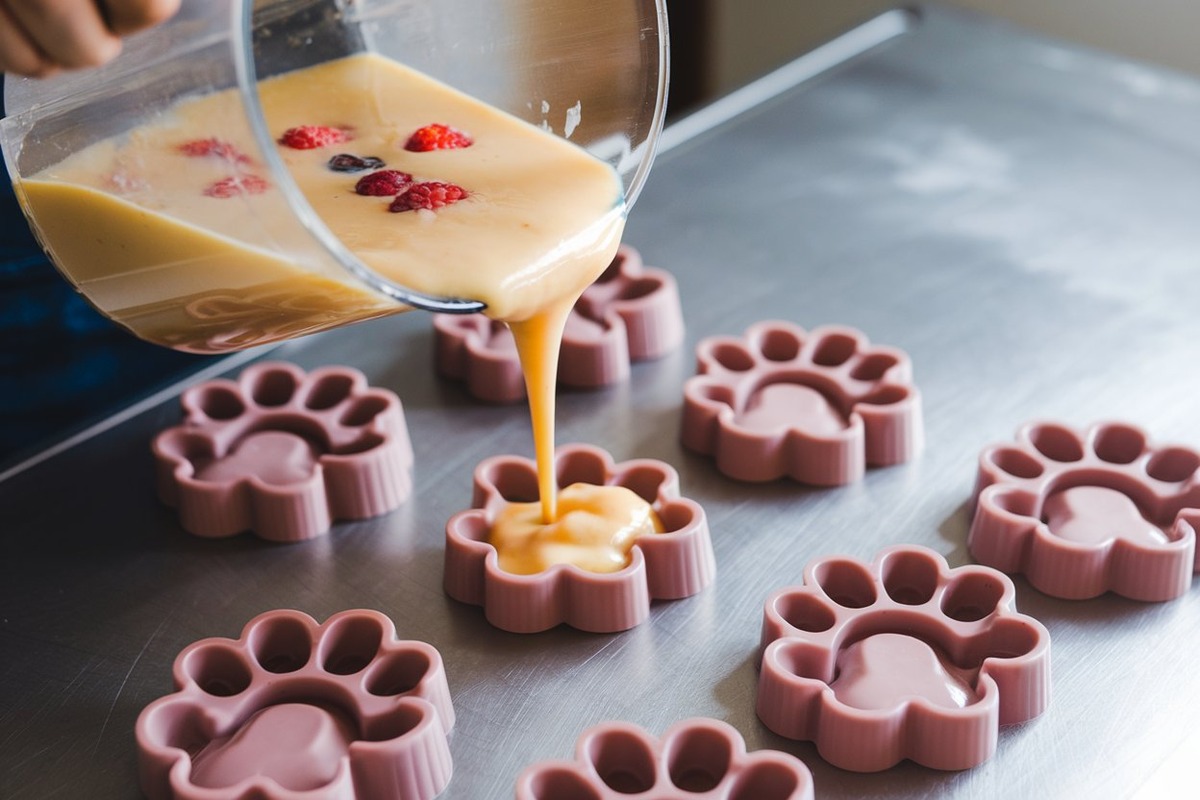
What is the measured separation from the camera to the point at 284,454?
1.74 m

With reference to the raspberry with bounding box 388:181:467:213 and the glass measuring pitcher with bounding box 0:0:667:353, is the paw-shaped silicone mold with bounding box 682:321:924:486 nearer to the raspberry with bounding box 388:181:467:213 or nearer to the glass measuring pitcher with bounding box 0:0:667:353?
the glass measuring pitcher with bounding box 0:0:667:353

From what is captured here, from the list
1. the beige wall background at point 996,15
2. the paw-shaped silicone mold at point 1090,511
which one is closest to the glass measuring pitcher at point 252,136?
the paw-shaped silicone mold at point 1090,511

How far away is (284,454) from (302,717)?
18.0 inches

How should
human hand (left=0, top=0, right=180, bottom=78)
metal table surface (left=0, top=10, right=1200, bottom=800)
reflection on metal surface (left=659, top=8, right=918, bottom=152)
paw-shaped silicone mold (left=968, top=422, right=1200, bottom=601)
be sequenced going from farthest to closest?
1. reflection on metal surface (left=659, top=8, right=918, bottom=152)
2. paw-shaped silicone mold (left=968, top=422, right=1200, bottom=601)
3. metal table surface (left=0, top=10, right=1200, bottom=800)
4. human hand (left=0, top=0, right=180, bottom=78)

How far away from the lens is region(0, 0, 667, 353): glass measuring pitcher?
3.76 ft

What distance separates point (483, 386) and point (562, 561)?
0.41 metres

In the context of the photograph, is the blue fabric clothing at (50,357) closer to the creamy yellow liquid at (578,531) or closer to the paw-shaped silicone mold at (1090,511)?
the creamy yellow liquid at (578,531)

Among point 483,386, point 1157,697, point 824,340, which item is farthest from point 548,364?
point 1157,697

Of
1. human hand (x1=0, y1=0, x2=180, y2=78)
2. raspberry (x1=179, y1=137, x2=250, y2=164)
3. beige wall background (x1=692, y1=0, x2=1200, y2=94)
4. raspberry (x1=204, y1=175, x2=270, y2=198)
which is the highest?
human hand (x1=0, y1=0, x2=180, y2=78)

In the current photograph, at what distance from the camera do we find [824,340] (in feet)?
6.37

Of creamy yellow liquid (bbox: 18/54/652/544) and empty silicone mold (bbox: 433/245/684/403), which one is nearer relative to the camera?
creamy yellow liquid (bbox: 18/54/652/544)

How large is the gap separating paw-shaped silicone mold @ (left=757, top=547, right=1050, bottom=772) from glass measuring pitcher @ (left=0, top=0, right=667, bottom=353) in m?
0.45

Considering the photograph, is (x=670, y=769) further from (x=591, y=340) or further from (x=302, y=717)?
(x=591, y=340)

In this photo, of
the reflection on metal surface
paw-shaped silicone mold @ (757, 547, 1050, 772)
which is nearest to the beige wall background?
the reflection on metal surface
